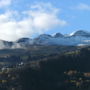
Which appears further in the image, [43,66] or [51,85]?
[43,66]

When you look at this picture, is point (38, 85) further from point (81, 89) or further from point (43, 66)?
point (43, 66)

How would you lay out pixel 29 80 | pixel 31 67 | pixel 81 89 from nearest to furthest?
pixel 81 89, pixel 29 80, pixel 31 67

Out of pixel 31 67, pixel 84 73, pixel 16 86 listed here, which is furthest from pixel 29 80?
pixel 84 73

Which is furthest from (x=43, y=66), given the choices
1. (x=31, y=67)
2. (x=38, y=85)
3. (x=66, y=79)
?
(x=38, y=85)

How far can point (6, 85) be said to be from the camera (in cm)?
14288

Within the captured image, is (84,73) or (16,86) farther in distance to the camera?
(84,73)

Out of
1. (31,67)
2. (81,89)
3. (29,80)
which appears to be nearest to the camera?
(81,89)

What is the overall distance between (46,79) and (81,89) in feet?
53.6

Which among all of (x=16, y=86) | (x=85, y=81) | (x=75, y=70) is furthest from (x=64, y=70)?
(x=16, y=86)

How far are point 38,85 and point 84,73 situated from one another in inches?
1240

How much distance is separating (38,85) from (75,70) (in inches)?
1270

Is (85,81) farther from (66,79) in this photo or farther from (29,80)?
(29,80)

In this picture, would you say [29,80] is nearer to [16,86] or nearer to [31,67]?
[16,86]

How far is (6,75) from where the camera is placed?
162 meters
